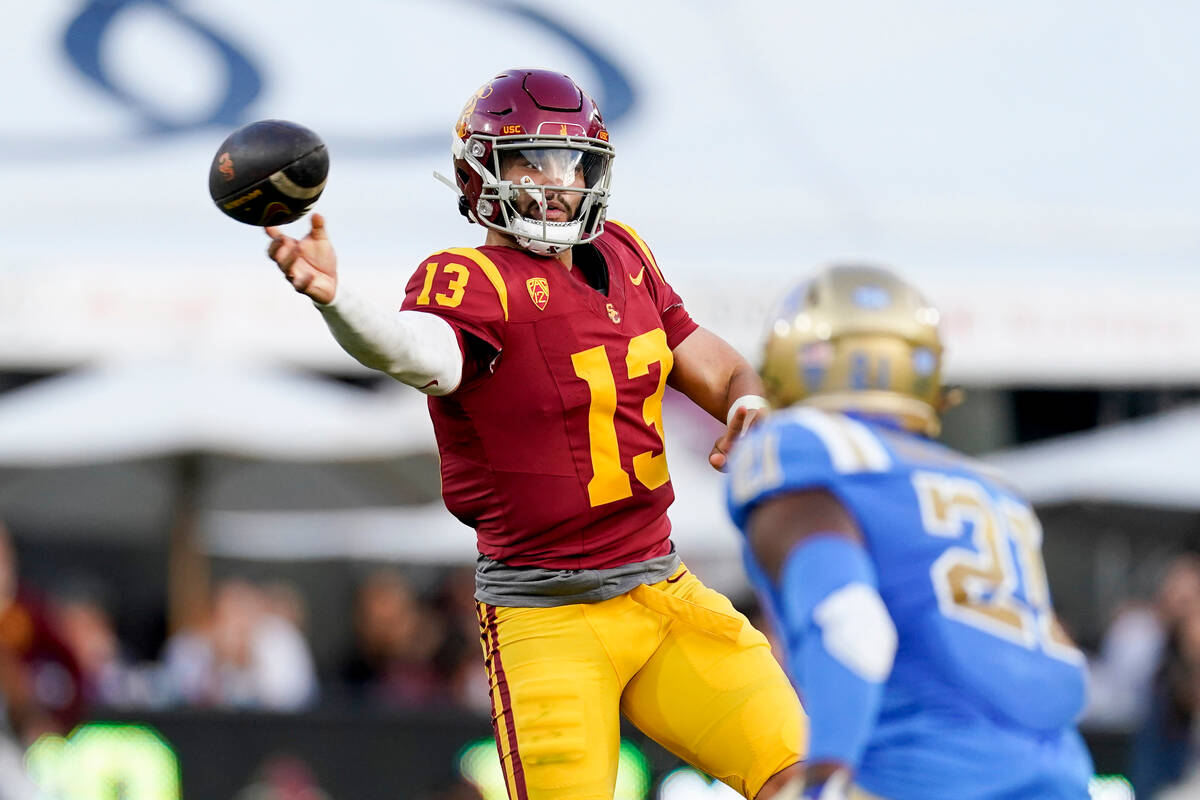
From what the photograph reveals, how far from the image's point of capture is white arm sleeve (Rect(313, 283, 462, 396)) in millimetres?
3973

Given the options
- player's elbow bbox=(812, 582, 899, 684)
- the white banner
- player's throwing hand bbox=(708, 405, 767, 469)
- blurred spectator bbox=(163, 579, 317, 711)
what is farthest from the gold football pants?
the white banner

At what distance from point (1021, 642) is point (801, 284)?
0.80m

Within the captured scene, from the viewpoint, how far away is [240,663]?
9953 millimetres

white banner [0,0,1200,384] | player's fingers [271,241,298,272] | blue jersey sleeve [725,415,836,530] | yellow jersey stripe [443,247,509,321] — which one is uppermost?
player's fingers [271,241,298,272]

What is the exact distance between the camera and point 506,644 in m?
4.45

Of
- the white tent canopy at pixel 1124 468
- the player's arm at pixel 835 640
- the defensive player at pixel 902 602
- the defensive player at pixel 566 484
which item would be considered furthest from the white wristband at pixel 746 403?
the white tent canopy at pixel 1124 468

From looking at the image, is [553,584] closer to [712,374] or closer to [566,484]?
[566,484]

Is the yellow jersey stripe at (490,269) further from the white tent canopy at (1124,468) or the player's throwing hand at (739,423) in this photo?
the white tent canopy at (1124,468)

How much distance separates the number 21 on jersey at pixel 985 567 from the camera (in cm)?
315

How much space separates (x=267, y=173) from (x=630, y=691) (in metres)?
1.56

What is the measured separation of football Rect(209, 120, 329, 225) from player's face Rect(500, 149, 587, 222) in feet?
1.83

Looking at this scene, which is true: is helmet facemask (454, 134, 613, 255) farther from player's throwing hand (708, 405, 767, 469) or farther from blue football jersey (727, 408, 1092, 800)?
blue football jersey (727, 408, 1092, 800)

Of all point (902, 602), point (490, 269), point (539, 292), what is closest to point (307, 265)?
point (490, 269)

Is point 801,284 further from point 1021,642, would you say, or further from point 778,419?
point 1021,642
